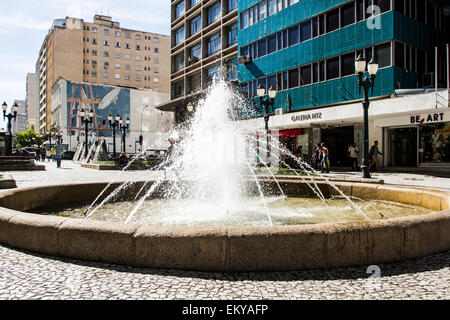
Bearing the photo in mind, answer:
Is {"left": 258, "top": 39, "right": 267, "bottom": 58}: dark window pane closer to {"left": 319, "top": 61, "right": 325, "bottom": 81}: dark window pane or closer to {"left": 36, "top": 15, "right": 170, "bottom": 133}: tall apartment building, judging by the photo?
{"left": 319, "top": 61, "right": 325, "bottom": 81}: dark window pane

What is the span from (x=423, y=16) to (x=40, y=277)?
2652 centimetres

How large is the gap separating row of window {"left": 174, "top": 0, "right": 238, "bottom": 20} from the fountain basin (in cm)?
3694

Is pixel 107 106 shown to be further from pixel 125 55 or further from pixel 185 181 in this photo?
pixel 185 181

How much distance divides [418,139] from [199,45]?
3084 cm

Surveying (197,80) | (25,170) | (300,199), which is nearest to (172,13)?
(197,80)

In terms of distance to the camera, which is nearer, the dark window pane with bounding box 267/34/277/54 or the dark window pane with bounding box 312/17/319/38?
the dark window pane with bounding box 312/17/319/38

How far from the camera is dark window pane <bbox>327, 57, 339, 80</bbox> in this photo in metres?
23.8

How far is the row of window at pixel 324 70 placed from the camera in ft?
69.2

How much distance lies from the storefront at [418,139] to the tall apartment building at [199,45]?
17525 millimetres

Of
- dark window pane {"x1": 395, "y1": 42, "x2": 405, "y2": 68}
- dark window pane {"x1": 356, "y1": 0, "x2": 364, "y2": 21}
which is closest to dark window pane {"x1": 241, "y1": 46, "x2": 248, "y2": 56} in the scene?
dark window pane {"x1": 356, "y1": 0, "x2": 364, "y2": 21}

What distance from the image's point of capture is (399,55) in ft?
68.2

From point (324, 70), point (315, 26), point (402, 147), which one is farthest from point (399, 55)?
point (315, 26)

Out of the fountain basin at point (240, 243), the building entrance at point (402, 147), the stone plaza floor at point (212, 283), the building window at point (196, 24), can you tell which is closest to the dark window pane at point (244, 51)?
the building window at point (196, 24)
